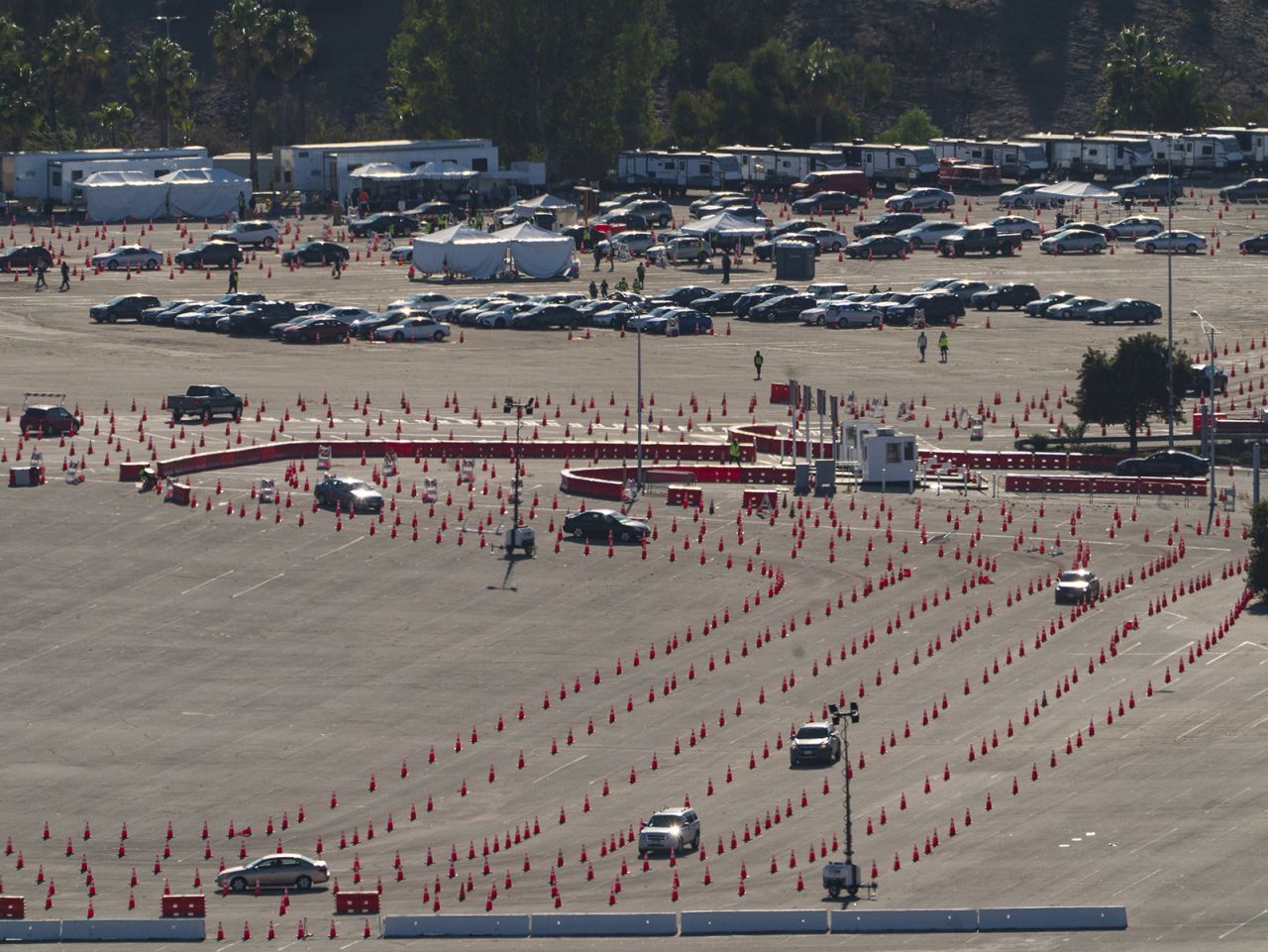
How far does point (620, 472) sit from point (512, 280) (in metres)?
50.3

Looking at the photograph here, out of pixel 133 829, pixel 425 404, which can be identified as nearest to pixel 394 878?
pixel 133 829

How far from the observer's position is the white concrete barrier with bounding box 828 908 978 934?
2290 inches

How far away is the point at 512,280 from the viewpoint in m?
150

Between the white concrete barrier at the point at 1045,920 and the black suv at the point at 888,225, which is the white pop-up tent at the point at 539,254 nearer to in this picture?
the black suv at the point at 888,225

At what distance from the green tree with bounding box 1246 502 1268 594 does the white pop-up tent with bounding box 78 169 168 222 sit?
9527cm

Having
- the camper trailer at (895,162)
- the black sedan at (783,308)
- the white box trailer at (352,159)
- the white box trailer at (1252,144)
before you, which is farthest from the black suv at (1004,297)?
the white box trailer at (1252,144)

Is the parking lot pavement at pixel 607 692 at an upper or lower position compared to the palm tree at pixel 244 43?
lower

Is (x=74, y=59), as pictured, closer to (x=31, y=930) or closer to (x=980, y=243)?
(x=980, y=243)

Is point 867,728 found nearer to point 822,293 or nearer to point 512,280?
point 822,293

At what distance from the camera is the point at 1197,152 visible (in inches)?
7175

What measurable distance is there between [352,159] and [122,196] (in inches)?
599

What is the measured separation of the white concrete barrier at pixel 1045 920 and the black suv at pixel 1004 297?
8341 cm

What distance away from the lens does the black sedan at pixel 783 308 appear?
137875 mm

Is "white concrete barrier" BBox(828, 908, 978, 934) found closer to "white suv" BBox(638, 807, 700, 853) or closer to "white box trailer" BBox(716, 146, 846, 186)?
"white suv" BBox(638, 807, 700, 853)
